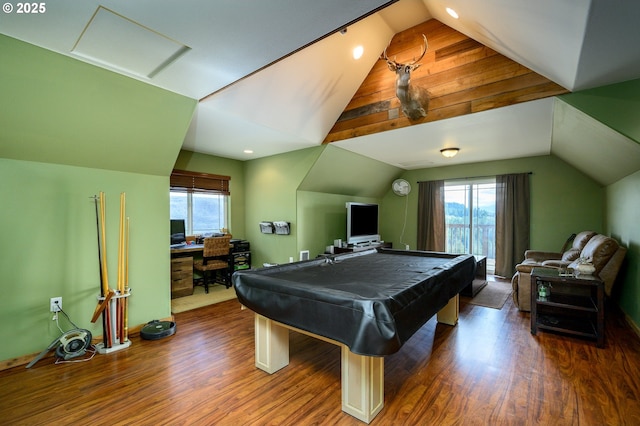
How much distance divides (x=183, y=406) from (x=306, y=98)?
129 inches

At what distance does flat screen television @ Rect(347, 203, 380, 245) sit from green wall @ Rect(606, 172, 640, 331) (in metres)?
3.56

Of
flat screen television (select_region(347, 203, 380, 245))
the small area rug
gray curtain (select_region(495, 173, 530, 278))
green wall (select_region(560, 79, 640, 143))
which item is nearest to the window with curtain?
flat screen television (select_region(347, 203, 380, 245))

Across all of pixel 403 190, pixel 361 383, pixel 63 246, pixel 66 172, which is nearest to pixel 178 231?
pixel 63 246

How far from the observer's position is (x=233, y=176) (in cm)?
553

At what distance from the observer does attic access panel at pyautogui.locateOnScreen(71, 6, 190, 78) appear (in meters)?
1.68

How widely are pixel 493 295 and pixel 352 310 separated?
3835 millimetres

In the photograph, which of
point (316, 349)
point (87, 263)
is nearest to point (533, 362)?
point (316, 349)

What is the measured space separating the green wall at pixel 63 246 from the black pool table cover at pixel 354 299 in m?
1.72

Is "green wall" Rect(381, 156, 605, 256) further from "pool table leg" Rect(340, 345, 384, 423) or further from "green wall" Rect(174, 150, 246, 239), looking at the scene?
"pool table leg" Rect(340, 345, 384, 423)

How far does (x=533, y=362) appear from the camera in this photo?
2.36 metres

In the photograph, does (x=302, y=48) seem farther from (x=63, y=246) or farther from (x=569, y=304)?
(x=569, y=304)

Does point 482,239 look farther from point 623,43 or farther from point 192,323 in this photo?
point 192,323

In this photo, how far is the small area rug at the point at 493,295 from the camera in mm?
3887

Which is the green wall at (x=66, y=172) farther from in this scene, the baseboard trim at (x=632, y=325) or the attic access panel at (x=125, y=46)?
the baseboard trim at (x=632, y=325)
